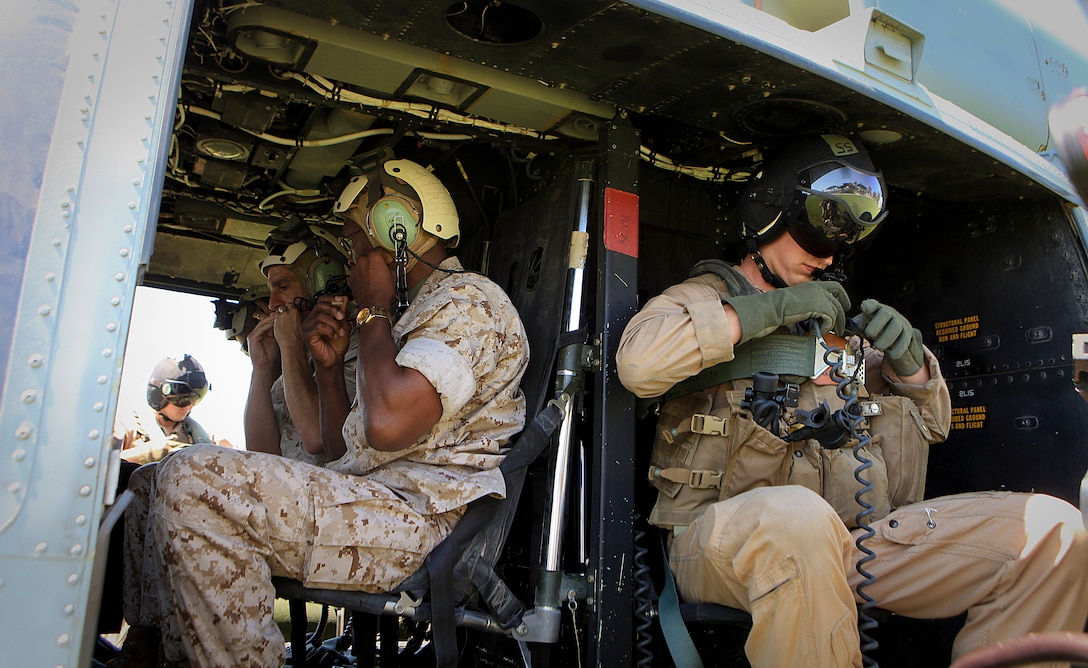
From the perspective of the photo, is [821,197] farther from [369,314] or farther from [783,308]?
[369,314]

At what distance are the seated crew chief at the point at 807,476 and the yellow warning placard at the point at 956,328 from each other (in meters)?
0.47

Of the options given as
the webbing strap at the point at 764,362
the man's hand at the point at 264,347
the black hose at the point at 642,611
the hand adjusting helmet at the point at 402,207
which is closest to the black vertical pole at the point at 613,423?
the black hose at the point at 642,611

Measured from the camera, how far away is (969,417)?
9.44 ft

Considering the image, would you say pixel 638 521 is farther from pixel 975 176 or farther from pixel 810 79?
pixel 975 176

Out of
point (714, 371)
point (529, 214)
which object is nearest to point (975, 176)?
point (714, 371)

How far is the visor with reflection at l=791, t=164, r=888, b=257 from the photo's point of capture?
2.35m

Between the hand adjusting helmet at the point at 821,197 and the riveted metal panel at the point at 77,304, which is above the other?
the hand adjusting helmet at the point at 821,197

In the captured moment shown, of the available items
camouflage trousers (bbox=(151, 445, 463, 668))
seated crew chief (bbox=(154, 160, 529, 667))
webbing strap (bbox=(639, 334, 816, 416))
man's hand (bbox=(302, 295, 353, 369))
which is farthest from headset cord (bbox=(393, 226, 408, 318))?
webbing strap (bbox=(639, 334, 816, 416))

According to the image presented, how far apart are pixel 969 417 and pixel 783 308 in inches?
45.7

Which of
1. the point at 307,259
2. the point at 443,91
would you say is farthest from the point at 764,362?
the point at 307,259

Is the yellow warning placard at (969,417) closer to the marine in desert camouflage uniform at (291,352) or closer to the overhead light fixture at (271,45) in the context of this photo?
the marine in desert camouflage uniform at (291,352)

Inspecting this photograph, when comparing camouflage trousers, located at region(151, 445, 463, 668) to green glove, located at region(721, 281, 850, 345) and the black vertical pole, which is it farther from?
green glove, located at region(721, 281, 850, 345)

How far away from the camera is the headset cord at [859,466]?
2088mm

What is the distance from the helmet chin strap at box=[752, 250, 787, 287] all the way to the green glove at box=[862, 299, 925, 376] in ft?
0.83
